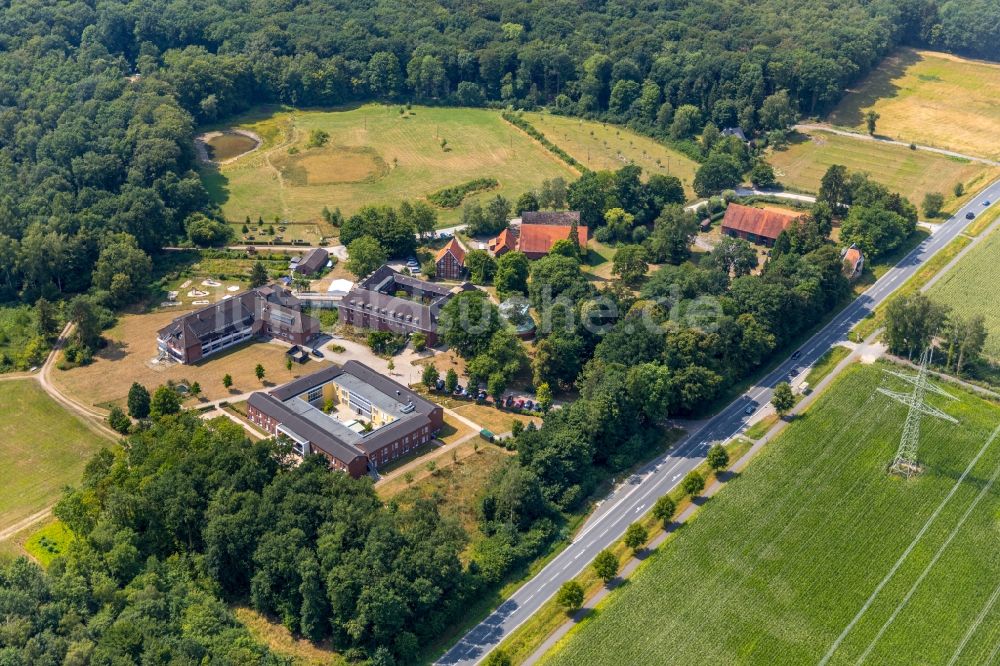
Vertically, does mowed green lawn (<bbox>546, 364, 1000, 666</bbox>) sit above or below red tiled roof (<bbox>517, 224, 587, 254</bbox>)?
below

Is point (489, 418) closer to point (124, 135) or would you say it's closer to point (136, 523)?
point (136, 523)

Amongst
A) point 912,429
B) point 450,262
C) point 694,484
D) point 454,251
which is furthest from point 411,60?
point 912,429

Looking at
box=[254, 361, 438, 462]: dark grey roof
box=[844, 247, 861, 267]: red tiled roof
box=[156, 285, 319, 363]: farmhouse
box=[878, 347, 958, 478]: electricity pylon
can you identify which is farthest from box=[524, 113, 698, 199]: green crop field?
box=[254, 361, 438, 462]: dark grey roof

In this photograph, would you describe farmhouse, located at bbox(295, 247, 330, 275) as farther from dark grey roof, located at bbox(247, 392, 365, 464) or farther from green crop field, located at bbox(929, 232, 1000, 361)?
green crop field, located at bbox(929, 232, 1000, 361)

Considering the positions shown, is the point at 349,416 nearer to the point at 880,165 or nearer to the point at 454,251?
the point at 454,251

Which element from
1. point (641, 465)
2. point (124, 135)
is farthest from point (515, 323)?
point (124, 135)

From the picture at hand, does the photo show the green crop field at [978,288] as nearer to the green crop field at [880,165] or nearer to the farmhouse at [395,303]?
the green crop field at [880,165]

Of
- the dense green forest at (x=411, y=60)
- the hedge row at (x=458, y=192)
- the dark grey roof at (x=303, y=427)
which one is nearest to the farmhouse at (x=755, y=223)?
the dense green forest at (x=411, y=60)
